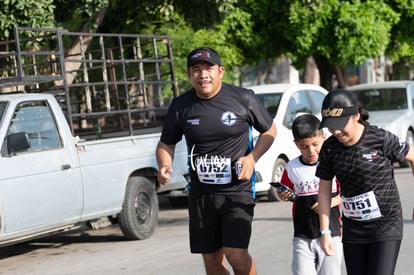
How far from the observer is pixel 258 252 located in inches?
358

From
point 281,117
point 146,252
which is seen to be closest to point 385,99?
point 281,117

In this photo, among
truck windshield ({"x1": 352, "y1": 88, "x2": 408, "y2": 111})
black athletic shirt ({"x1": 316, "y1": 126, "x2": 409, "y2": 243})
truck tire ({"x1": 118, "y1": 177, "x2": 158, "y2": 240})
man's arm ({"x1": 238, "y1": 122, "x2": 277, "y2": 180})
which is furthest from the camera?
truck windshield ({"x1": 352, "y1": 88, "x2": 408, "y2": 111})

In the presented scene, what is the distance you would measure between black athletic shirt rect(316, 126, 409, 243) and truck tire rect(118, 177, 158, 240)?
5260 mm

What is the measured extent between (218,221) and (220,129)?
64 cm

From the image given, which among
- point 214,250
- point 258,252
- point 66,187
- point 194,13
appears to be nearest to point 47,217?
point 66,187

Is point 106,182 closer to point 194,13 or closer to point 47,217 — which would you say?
point 47,217

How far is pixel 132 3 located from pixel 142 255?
268 inches

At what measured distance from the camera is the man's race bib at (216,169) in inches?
237

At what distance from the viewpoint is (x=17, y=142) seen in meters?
8.65

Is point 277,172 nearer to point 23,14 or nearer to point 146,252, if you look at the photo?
point 146,252

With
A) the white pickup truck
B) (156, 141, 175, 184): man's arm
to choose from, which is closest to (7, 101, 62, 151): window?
the white pickup truck

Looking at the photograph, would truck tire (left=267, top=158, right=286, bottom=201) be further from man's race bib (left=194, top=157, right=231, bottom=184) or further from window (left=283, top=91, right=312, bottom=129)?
man's race bib (left=194, top=157, right=231, bottom=184)

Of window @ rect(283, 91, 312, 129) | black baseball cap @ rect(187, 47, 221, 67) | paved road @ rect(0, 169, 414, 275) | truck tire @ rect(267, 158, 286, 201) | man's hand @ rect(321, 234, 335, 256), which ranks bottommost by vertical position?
paved road @ rect(0, 169, 414, 275)

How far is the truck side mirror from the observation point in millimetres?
8647
